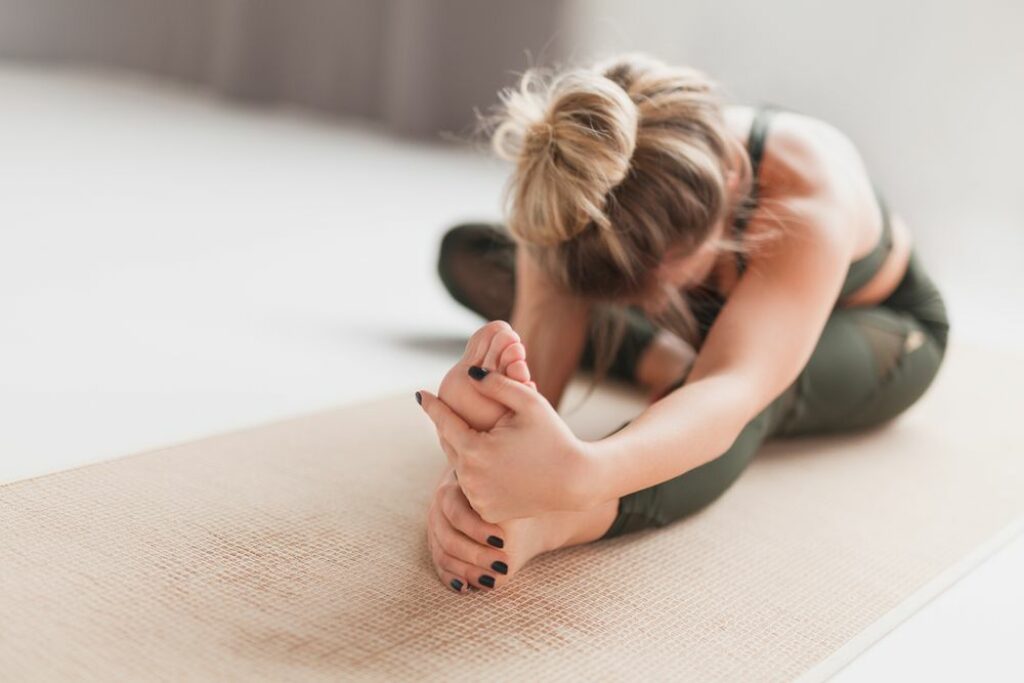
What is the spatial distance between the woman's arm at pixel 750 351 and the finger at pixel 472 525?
10cm

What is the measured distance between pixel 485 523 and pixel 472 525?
0.4 inches

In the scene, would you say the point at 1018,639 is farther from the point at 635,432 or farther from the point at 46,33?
the point at 46,33

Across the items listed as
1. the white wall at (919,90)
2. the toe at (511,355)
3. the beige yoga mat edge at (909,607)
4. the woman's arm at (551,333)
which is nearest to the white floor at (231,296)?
the beige yoga mat edge at (909,607)

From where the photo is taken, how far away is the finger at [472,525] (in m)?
0.95

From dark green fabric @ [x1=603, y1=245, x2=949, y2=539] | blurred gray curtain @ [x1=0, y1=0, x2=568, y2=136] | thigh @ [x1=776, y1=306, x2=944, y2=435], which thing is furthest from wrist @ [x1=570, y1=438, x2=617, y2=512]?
blurred gray curtain @ [x1=0, y1=0, x2=568, y2=136]

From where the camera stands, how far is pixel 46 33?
4742mm

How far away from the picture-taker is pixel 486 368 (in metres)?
0.90

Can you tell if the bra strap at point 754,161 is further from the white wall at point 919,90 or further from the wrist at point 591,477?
the white wall at point 919,90

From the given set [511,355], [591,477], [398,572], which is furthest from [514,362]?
[398,572]

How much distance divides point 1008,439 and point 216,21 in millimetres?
3583

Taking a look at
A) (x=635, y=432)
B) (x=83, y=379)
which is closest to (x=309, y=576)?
(x=635, y=432)

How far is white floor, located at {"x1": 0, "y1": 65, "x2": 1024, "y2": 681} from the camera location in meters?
1.18

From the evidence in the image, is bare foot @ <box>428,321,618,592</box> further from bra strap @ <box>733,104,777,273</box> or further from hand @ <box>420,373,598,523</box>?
bra strap @ <box>733,104,777,273</box>

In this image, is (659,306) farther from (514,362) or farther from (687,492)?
(514,362)
